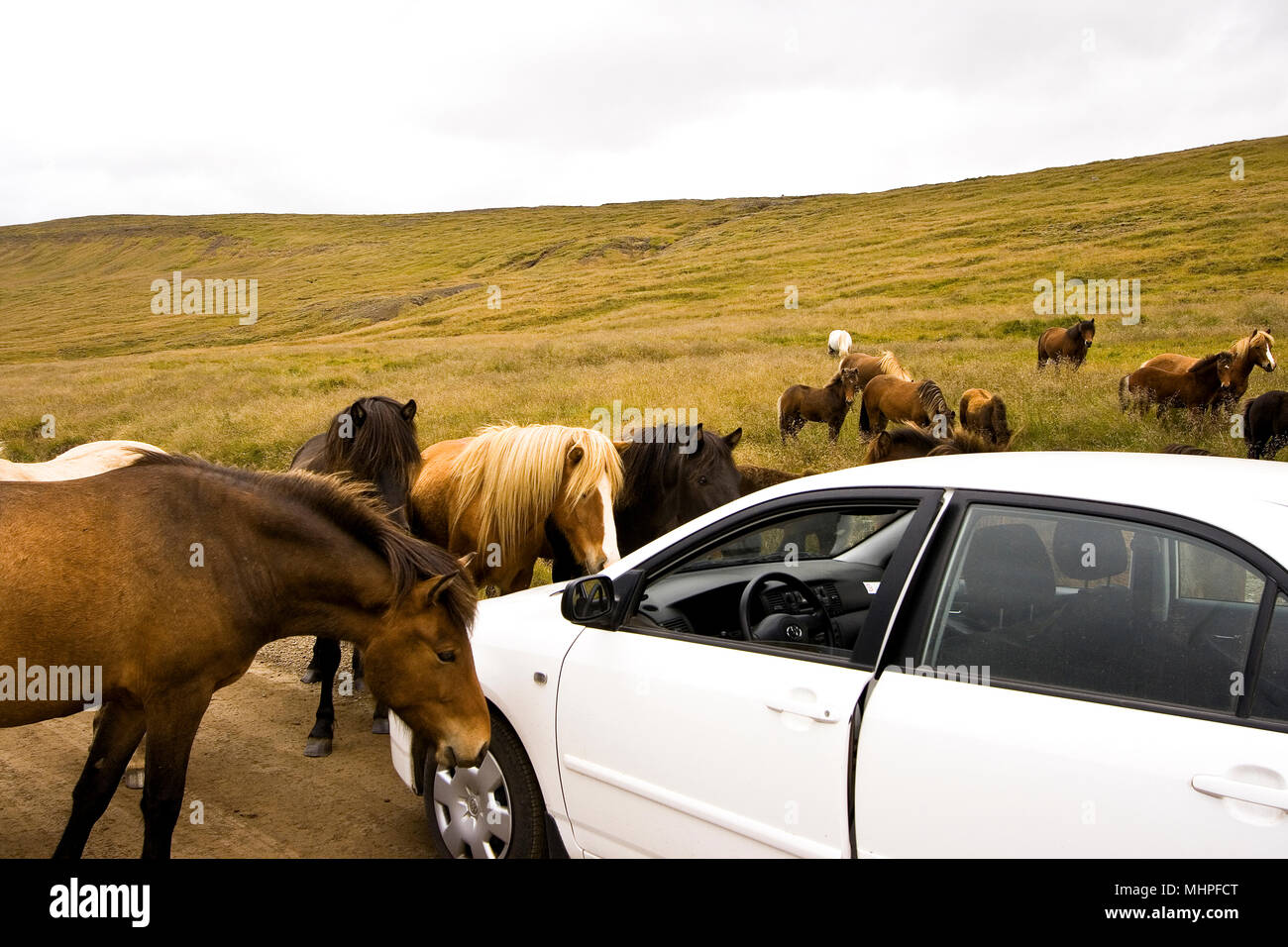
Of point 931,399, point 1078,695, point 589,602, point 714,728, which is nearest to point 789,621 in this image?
point 714,728

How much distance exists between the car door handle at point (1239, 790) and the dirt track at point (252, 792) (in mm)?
3207

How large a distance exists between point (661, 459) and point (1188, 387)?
1232 cm

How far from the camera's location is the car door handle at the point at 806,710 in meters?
2.71

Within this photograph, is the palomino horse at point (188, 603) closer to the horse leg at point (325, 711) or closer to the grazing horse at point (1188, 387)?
the horse leg at point (325, 711)

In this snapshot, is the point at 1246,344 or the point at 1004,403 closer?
the point at 1004,403

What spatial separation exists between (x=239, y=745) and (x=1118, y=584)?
4.88 m

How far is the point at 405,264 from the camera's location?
317 ft

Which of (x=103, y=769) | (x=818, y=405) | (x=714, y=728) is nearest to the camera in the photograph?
(x=714, y=728)

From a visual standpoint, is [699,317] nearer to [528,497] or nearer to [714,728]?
[528,497]

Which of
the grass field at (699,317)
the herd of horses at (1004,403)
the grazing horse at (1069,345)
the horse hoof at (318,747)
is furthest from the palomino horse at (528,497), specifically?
the grazing horse at (1069,345)

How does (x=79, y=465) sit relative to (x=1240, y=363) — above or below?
below

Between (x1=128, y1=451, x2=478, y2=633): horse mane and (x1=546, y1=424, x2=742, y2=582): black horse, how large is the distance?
8.68 ft

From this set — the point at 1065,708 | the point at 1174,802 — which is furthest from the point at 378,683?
the point at 1174,802

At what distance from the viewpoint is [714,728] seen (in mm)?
2988
